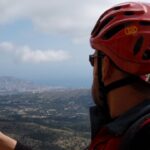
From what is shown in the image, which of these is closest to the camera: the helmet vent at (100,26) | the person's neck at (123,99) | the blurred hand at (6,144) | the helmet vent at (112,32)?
the person's neck at (123,99)

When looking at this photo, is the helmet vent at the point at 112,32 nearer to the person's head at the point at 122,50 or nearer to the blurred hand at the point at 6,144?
the person's head at the point at 122,50

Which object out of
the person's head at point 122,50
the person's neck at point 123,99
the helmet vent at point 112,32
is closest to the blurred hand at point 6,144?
the person's head at point 122,50

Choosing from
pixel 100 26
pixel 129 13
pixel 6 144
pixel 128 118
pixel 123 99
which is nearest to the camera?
pixel 128 118

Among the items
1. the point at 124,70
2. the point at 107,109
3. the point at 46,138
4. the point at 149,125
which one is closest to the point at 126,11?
the point at 124,70

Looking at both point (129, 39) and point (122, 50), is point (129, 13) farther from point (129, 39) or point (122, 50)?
point (122, 50)

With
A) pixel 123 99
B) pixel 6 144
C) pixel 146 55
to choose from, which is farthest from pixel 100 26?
pixel 6 144

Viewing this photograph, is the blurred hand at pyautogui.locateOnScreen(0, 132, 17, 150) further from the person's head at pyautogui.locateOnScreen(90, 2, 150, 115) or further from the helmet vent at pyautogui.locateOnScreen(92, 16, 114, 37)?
the helmet vent at pyautogui.locateOnScreen(92, 16, 114, 37)
